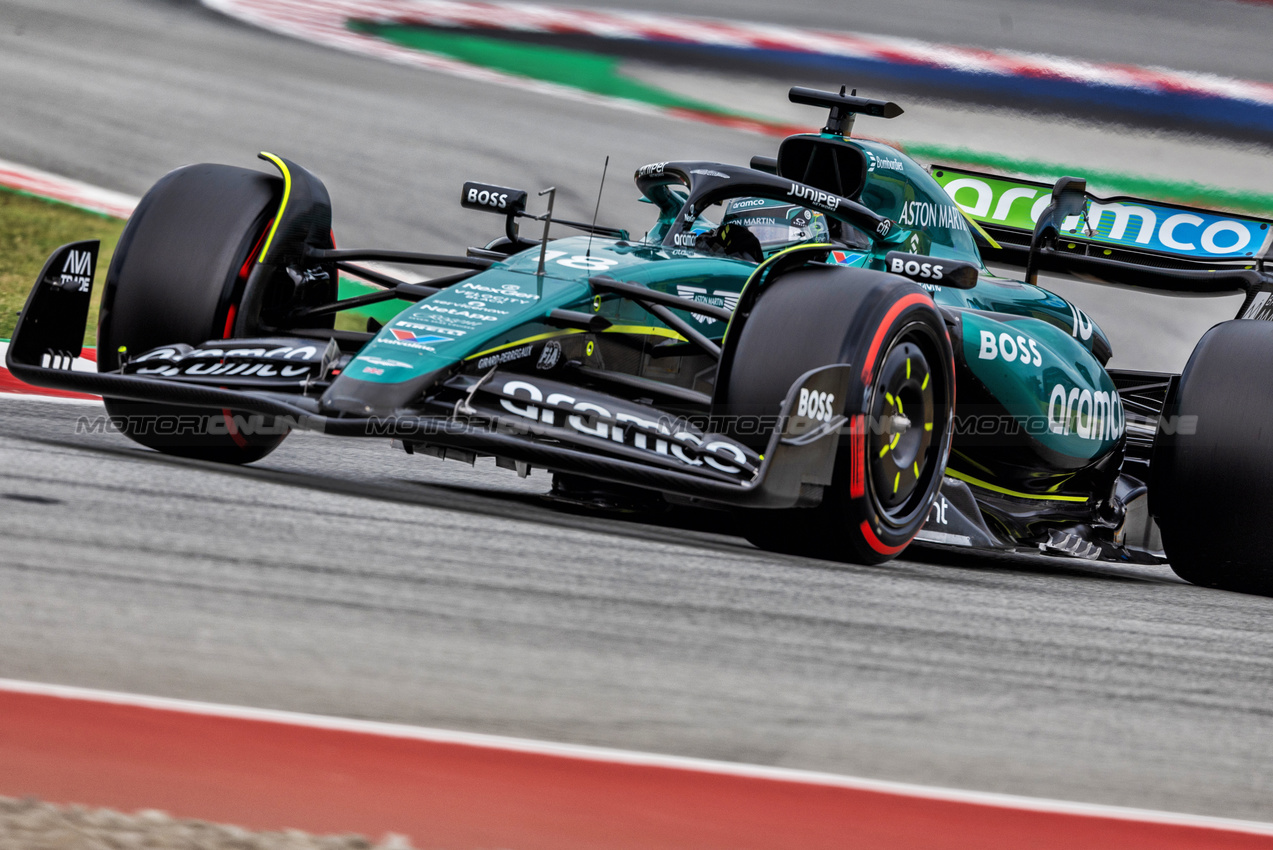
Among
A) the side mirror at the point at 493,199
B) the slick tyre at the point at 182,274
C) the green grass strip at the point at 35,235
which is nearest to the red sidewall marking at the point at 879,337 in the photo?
the side mirror at the point at 493,199

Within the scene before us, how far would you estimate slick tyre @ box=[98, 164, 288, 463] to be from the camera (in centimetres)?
514

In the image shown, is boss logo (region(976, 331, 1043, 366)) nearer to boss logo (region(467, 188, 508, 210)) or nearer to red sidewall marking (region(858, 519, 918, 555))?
red sidewall marking (region(858, 519, 918, 555))

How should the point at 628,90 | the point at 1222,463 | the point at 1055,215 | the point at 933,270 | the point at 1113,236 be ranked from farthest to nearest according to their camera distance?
the point at 628,90 → the point at 1113,236 → the point at 1055,215 → the point at 1222,463 → the point at 933,270

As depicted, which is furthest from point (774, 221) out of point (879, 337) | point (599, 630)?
point (599, 630)

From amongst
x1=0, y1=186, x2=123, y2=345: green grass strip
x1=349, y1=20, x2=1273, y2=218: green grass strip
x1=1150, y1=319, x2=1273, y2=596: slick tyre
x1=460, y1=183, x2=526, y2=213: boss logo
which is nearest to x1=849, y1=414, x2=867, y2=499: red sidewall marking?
x1=460, y1=183, x2=526, y2=213: boss logo

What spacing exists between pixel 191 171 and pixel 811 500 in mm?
2405

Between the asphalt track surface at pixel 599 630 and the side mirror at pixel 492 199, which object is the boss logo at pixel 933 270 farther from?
the side mirror at pixel 492 199

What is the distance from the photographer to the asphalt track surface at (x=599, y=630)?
2.89m

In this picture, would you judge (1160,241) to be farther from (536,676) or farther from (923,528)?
(536,676)

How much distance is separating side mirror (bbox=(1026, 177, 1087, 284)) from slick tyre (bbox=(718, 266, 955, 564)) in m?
2.13

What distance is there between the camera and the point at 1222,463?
18.7 feet

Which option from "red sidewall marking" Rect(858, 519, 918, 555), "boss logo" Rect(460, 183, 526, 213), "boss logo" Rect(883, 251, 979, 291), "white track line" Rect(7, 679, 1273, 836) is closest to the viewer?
"white track line" Rect(7, 679, 1273, 836)

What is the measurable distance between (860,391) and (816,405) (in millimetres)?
188

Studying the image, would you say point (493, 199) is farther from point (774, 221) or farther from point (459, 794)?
point (459, 794)
